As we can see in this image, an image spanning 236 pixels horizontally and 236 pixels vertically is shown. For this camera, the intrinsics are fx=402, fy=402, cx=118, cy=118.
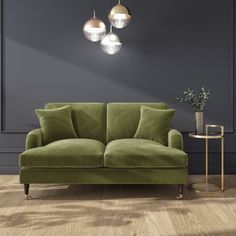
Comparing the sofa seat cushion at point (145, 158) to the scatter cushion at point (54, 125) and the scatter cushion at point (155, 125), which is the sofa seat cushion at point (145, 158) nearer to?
the scatter cushion at point (155, 125)

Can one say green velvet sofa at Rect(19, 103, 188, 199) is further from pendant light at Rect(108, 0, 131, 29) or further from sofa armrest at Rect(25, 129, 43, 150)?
pendant light at Rect(108, 0, 131, 29)

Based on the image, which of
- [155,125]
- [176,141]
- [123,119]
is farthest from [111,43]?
[176,141]

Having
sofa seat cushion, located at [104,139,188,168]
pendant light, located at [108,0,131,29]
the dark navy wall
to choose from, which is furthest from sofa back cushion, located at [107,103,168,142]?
pendant light, located at [108,0,131,29]

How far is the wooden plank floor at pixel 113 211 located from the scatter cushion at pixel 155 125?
53 cm

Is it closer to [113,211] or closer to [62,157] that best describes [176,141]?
[113,211]

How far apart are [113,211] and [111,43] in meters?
2.17

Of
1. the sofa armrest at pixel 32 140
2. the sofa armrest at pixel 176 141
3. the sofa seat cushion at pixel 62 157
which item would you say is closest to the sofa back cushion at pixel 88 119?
the sofa armrest at pixel 32 140

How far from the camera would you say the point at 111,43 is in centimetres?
476

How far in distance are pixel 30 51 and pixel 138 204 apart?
240 centimetres

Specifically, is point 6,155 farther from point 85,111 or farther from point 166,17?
point 166,17

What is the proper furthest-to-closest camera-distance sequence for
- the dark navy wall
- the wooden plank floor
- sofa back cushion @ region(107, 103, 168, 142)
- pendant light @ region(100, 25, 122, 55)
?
the dark navy wall < pendant light @ region(100, 25, 122, 55) < sofa back cushion @ region(107, 103, 168, 142) < the wooden plank floor

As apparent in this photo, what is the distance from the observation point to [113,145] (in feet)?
13.1

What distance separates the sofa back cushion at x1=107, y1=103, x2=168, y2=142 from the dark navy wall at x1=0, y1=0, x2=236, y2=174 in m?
0.37

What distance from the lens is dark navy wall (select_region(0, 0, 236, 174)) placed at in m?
4.89
